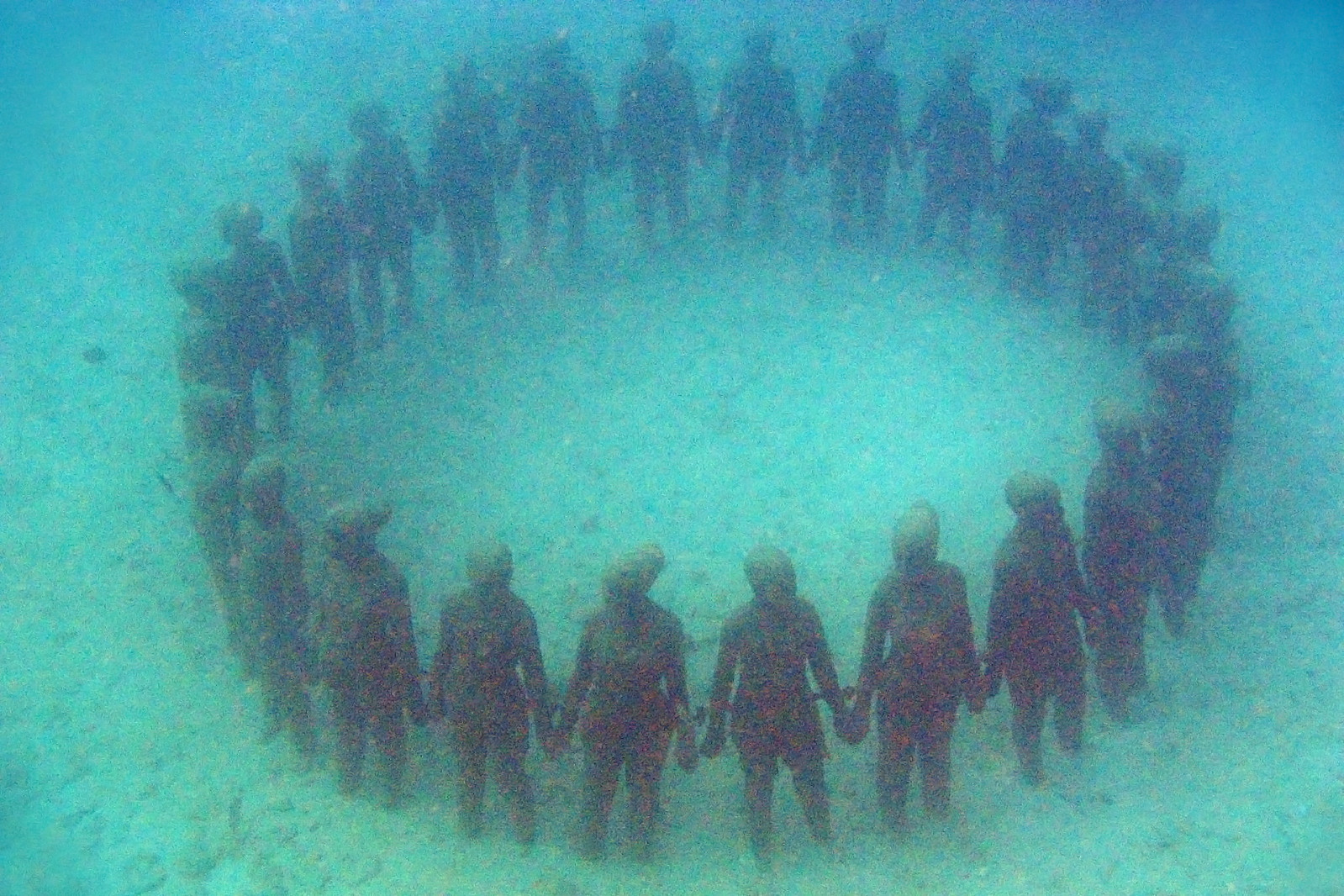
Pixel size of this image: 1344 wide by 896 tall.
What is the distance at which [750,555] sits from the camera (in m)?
5.25

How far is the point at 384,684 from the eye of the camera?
5895mm

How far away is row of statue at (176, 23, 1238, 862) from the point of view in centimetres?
539

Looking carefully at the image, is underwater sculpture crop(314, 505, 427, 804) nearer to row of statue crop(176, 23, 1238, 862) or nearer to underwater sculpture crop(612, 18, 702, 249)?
row of statue crop(176, 23, 1238, 862)

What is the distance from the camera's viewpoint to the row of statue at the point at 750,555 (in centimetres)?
539

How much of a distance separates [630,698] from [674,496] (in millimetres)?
3448

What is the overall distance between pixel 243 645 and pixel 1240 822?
22.6ft

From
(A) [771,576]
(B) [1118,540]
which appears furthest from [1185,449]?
(A) [771,576]

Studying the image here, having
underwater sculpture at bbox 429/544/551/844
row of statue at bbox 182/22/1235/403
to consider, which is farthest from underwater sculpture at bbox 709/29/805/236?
underwater sculpture at bbox 429/544/551/844

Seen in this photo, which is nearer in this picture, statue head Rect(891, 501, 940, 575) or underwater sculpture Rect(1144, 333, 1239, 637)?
statue head Rect(891, 501, 940, 575)

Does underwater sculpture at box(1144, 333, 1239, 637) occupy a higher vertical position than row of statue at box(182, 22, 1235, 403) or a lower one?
lower

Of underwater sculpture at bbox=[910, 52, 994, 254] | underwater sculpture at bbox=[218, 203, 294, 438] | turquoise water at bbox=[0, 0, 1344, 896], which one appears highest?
underwater sculpture at bbox=[910, 52, 994, 254]

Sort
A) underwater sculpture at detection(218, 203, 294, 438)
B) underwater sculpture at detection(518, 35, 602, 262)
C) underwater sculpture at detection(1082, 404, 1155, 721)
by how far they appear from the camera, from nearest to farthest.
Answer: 1. underwater sculpture at detection(1082, 404, 1155, 721)
2. underwater sculpture at detection(218, 203, 294, 438)
3. underwater sculpture at detection(518, 35, 602, 262)

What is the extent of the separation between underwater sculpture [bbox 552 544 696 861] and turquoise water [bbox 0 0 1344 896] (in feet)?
1.58

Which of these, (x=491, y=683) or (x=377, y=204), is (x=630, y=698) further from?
(x=377, y=204)
